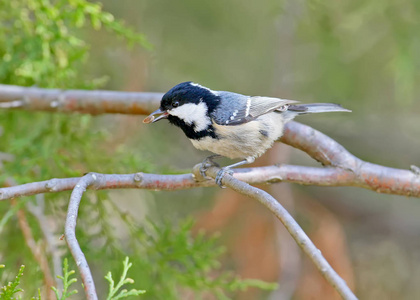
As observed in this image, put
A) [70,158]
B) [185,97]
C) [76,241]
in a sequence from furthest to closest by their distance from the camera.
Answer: [70,158], [185,97], [76,241]

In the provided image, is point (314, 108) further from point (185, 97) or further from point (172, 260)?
point (172, 260)

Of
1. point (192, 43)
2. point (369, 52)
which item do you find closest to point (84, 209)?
point (192, 43)

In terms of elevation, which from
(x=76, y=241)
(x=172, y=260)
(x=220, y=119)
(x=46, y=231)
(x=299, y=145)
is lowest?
(x=76, y=241)

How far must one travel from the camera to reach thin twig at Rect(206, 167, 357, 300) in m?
1.63

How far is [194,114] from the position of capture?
2.65m

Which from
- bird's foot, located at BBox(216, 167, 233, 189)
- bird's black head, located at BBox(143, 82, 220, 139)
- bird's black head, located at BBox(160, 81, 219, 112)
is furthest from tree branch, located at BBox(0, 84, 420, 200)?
bird's black head, located at BBox(160, 81, 219, 112)

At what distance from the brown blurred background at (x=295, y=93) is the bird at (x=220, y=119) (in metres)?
1.45

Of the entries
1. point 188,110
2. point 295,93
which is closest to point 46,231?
point 188,110

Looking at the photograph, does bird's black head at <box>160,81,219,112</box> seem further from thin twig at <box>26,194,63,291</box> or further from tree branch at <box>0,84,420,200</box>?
thin twig at <box>26,194,63,291</box>

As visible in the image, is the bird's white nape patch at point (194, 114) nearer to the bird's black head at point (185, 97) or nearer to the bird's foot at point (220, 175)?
the bird's black head at point (185, 97)

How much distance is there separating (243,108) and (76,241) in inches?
52.0

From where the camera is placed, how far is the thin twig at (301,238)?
1.63 m

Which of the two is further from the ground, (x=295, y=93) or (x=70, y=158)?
(x=295, y=93)

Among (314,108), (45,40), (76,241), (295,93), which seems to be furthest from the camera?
(295,93)
